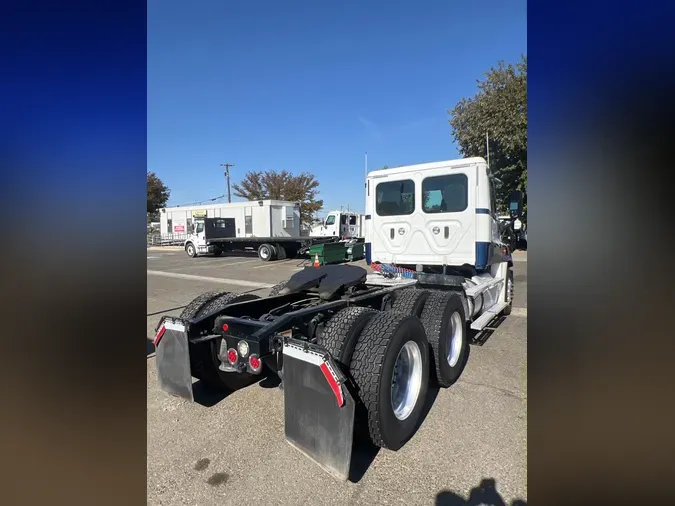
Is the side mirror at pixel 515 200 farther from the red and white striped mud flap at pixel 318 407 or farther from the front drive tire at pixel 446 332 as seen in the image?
the red and white striped mud flap at pixel 318 407

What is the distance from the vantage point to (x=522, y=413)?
330 cm

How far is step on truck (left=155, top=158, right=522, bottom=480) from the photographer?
245 cm

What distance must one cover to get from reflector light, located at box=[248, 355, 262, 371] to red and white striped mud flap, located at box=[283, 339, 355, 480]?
1.01 feet

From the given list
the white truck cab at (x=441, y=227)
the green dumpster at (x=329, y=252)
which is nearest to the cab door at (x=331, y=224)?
the green dumpster at (x=329, y=252)

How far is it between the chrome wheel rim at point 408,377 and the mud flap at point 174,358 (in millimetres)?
1667

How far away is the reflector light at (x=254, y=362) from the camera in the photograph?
2746mm

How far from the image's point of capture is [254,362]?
2.77 m

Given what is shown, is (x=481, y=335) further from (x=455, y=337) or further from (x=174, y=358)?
(x=174, y=358)

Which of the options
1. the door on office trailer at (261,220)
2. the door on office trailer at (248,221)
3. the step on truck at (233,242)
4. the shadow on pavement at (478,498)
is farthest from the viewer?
the door on office trailer at (248,221)

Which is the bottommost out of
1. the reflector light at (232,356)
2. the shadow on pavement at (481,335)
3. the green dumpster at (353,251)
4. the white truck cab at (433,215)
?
the shadow on pavement at (481,335)

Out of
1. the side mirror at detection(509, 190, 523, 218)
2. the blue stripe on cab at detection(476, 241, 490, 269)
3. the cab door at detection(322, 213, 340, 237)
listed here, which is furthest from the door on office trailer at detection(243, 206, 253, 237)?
the blue stripe on cab at detection(476, 241, 490, 269)
